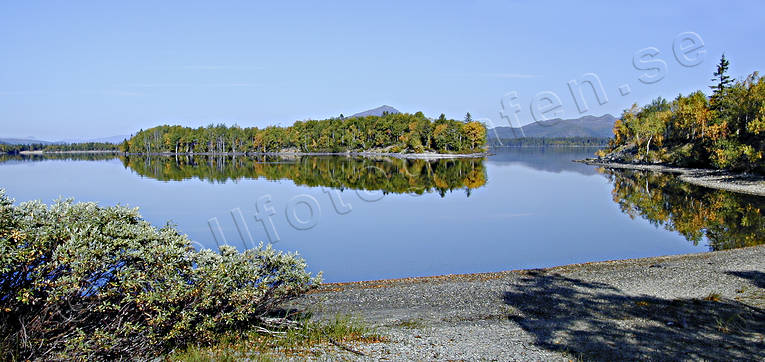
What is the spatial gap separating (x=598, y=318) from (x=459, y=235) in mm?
13272

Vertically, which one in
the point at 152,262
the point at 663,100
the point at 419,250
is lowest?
the point at 419,250

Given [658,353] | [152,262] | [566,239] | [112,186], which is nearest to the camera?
[152,262]

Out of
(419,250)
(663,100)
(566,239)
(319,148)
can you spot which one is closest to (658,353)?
(419,250)

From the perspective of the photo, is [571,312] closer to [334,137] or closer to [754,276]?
[754,276]

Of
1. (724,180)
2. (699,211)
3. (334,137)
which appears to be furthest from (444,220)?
(334,137)

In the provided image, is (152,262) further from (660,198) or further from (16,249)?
(660,198)

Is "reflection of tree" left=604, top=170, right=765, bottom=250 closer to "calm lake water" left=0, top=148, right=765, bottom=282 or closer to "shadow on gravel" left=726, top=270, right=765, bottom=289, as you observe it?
"calm lake water" left=0, top=148, right=765, bottom=282

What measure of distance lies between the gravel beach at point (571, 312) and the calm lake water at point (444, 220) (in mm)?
3691

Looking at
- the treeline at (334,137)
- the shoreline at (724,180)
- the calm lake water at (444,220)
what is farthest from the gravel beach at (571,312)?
the treeline at (334,137)

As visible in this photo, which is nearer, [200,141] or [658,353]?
[658,353]

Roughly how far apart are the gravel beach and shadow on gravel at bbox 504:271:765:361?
19 millimetres

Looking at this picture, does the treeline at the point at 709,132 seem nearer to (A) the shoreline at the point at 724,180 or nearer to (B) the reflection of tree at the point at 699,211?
(A) the shoreline at the point at 724,180

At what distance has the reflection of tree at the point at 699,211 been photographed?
2134cm

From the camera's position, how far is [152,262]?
7.20 m
